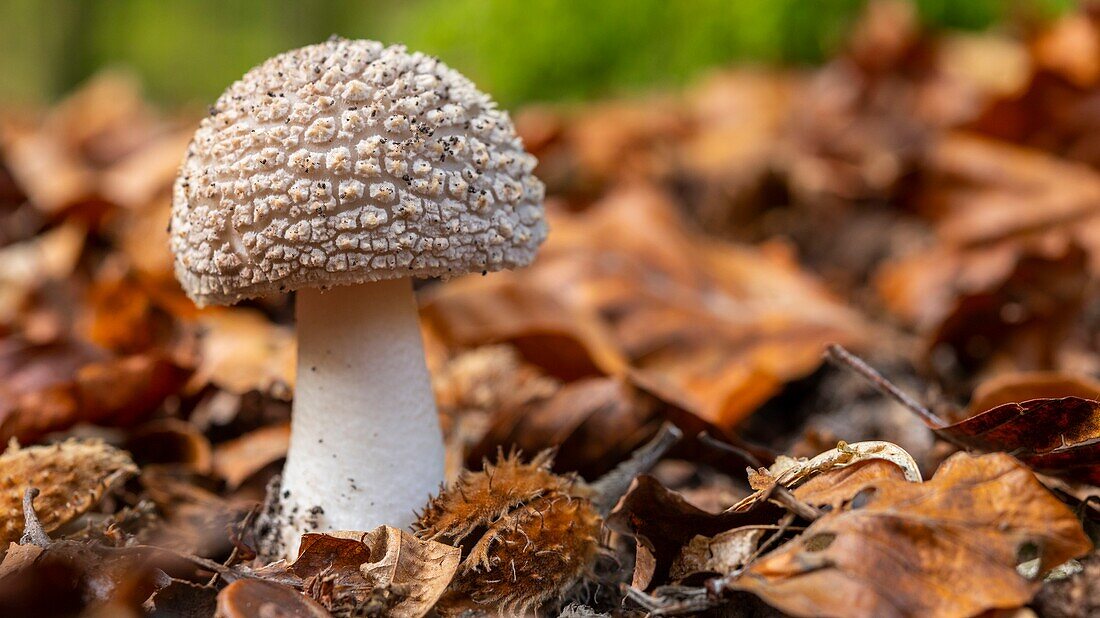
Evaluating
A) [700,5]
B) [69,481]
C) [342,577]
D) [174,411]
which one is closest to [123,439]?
[174,411]

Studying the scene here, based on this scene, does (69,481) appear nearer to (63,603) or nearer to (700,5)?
(63,603)

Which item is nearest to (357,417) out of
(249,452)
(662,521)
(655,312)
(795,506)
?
(249,452)

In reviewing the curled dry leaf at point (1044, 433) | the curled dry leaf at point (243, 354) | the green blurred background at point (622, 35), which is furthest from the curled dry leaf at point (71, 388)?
the green blurred background at point (622, 35)

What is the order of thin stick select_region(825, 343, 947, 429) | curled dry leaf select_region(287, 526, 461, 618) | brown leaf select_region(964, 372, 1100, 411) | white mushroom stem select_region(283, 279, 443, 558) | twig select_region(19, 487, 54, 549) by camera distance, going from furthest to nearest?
brown leaf select_region(964, 372, 1100, 411), white mushroom stem select_region(283, 279, 443, 558), thin stick select_region(825, 343, 947, 429), twig select_region(19, 487, 54, 549), curled dry leaf select_region(287, 526, 461, 618)

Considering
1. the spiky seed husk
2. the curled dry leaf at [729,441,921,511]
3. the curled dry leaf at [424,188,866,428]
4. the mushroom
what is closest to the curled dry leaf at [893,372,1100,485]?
the curled dry leaf at [729,441,921,511]

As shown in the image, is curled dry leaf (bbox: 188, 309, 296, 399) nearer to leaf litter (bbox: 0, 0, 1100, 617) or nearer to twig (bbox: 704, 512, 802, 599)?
leaf litter (bbox: 0, 0, 1100, 617)

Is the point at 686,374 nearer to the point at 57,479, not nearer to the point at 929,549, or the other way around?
the point at 929,549
